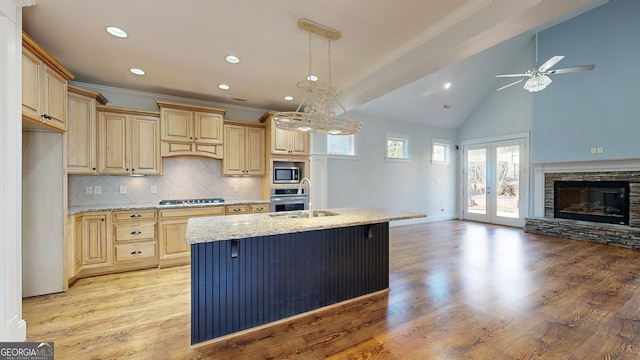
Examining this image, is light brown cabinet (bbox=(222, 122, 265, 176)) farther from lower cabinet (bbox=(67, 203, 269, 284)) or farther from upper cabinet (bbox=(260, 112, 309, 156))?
lower cabinet (bbox=(67, 203, 269, 284))

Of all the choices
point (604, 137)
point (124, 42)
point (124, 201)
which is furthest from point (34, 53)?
point (604, 137)

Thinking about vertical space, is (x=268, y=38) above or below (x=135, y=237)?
above

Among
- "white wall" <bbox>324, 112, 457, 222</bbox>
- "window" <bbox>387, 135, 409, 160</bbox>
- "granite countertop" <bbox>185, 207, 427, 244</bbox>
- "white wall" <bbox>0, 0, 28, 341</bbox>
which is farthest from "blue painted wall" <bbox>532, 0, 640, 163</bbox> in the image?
"white wall" <bbox>0, 0, 28, 341</bbox>

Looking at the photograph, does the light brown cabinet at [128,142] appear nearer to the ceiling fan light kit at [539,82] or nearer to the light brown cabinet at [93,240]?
the light brown cabinet at [93,240]

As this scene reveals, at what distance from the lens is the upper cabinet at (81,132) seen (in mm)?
3137

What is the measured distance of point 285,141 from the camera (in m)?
4.54

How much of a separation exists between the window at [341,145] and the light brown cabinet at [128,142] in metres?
3.33

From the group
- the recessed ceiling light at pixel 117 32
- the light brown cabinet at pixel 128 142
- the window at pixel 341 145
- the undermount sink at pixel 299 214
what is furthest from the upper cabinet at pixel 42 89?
the window at pixel 341 145

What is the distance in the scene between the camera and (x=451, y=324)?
2.23 meters

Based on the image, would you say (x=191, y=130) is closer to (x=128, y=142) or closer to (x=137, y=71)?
(x=128, y=142)

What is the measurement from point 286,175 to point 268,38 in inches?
98.9

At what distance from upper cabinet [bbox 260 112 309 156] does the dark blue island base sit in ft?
7.83

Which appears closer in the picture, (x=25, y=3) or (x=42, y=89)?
(x=25, y=3)

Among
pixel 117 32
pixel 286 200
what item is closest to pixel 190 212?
pixel 286 200
